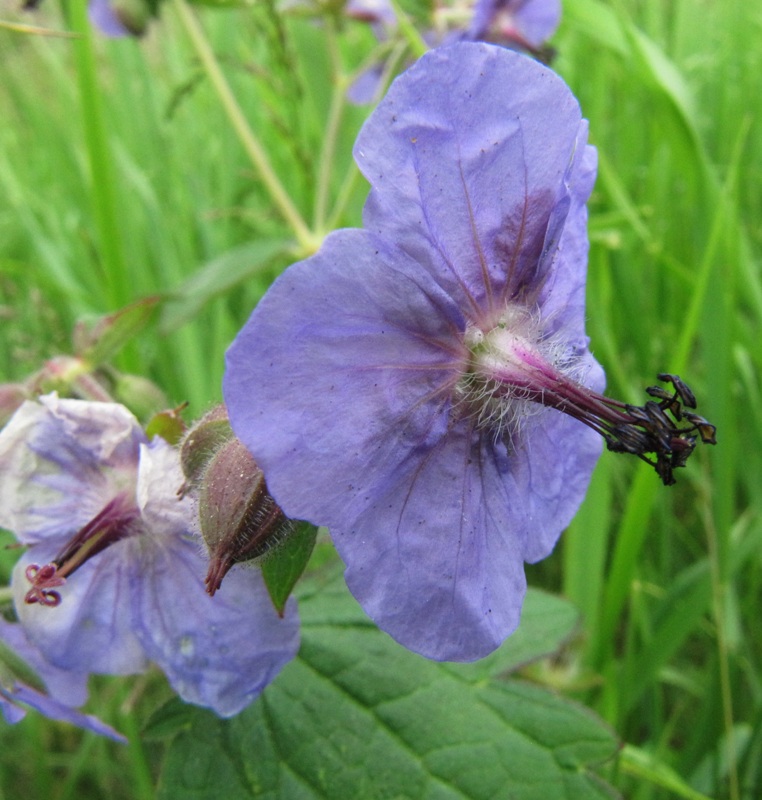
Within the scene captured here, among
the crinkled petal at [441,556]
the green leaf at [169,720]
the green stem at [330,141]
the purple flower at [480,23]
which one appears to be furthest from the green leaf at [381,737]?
the purple flower at [480,23]

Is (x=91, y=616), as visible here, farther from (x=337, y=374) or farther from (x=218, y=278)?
(x=218, y=278)

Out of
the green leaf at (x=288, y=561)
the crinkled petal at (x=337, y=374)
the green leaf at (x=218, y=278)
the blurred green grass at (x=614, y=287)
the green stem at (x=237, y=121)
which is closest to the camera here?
the crinkled petal at (x=337, y=374)

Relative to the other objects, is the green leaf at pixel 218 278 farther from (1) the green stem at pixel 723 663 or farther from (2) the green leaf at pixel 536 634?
(1) the green stem at pixel 723 663

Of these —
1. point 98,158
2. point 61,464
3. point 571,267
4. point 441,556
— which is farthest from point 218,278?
point 441,556

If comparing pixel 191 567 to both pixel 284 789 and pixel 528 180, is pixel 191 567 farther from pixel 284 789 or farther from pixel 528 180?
pixel 528 180

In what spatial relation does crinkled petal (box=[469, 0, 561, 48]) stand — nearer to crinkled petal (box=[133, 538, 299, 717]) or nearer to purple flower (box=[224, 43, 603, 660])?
purple flower (box=[224, 43, 603, 660])

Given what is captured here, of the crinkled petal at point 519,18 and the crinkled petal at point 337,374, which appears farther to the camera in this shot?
the crinkled petal at point 519,18
